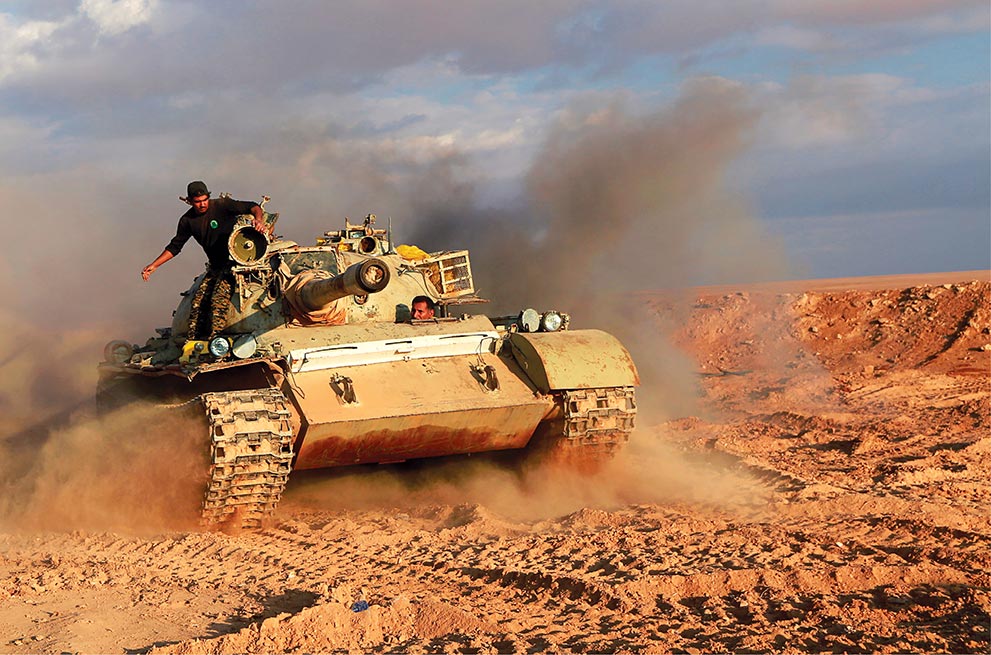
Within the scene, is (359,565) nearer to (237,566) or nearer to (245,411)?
(237,566)

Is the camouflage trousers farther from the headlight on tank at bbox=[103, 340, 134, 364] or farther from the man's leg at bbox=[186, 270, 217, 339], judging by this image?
the headlight on tank at bbox=[103, 340, 134, 364]

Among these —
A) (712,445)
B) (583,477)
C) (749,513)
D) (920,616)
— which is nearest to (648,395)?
(712,445)

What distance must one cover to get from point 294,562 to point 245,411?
140 centimetres

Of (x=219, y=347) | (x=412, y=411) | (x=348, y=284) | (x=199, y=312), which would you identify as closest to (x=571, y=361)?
(x=412, y=411)

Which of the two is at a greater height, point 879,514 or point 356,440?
point 356,440

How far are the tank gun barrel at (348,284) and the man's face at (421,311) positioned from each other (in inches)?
48.6

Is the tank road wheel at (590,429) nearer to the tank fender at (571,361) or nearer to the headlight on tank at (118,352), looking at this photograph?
the tank fender at (571,361)

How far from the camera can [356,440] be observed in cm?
1011

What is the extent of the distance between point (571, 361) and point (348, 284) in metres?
2.24

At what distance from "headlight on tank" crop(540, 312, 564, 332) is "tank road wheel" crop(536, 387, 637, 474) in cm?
108

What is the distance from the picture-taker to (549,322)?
11.7 meters

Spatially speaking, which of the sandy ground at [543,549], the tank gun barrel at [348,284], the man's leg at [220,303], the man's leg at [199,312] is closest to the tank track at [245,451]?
the sandy ground at [543,549]

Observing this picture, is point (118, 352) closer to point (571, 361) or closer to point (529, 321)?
point (529, 321)

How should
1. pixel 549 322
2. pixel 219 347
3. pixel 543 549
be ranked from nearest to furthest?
1. pixel 543 549
2. pixel 219 347
3. pixel 549 322
